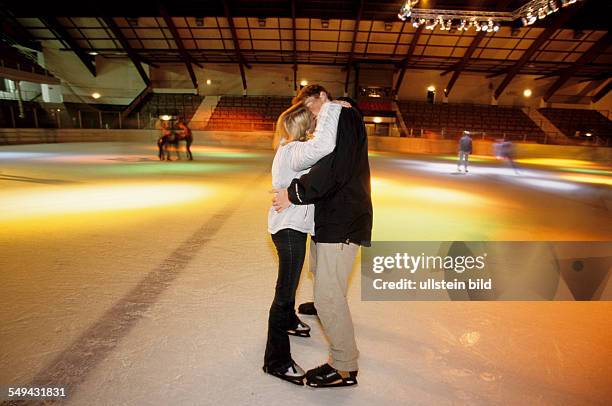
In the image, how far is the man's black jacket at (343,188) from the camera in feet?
5.20

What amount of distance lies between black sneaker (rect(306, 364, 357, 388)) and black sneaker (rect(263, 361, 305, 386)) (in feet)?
0.16

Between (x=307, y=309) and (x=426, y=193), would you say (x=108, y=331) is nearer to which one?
(x=307, y=309)

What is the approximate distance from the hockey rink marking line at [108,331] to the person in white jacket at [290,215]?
990 mm

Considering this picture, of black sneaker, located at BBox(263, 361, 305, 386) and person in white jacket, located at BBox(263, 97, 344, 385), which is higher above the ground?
person in white jacket, located at BBox(263, 97, 344, 385)

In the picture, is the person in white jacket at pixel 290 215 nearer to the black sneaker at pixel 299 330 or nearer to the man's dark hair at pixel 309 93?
the man's dark hair at pixel 309 93

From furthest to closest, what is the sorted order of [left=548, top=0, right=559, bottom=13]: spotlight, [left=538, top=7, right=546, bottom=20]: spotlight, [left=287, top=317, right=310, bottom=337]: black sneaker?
[left=538, top=7, right=546, bottom=20]: spotlight
[left=548, top=0, right=559, bottom=13]: spotlight
[left=287, top=317, right=310, bottom=337]: black sneaker

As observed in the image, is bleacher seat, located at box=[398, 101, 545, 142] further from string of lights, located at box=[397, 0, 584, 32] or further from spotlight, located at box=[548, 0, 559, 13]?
spotlight, located at box=[548, 0, 559, 13]

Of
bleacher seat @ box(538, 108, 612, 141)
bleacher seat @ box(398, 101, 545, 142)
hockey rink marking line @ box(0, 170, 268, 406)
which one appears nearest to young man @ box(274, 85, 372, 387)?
hockey rink marking line @ box(0, 170, 268, 406)

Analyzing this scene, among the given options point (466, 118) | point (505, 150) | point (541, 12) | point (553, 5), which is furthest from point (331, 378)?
point (466, 118)

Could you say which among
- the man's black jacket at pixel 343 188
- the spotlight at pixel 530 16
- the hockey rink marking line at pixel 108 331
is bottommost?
the hockey rink marking line at pixel 108 331

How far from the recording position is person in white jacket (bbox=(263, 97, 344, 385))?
5.17 feet

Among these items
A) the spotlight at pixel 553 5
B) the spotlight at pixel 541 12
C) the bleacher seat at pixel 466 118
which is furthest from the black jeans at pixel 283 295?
the bleacher seat at pixel 466 118

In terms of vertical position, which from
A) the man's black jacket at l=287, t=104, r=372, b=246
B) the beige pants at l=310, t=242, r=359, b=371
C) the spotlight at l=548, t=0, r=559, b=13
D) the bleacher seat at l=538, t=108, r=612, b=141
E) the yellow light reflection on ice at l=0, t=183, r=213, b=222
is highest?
the spotlight at l=548, t=0, r=559, b=13

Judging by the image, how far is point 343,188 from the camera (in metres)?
1.67
